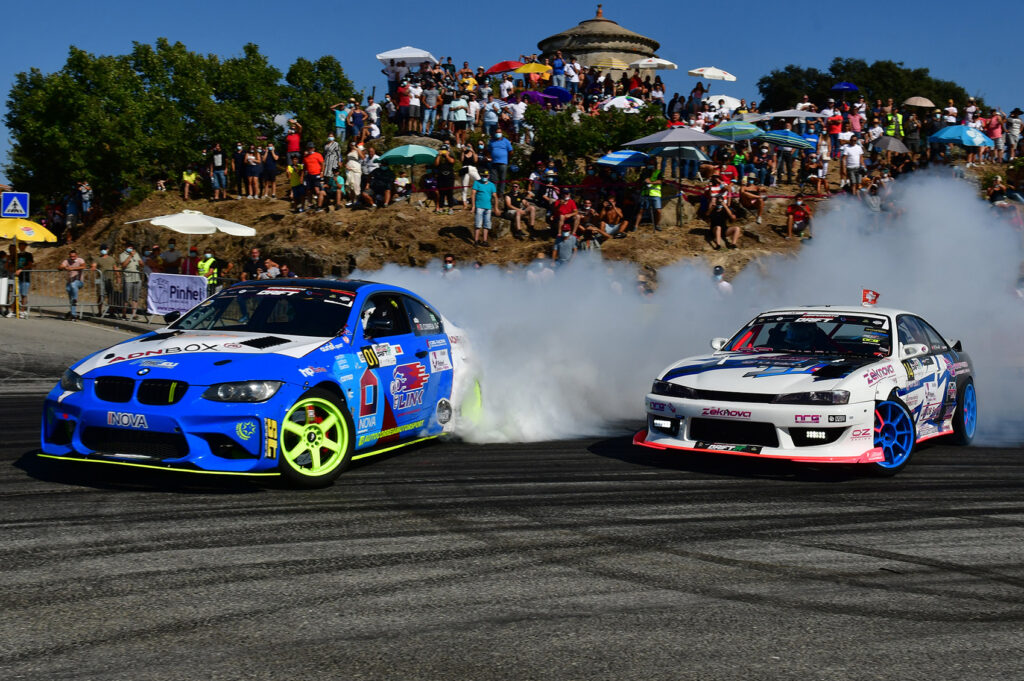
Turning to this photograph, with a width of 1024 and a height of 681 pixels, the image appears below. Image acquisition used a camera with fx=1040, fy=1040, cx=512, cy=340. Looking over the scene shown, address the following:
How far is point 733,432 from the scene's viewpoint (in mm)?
8148

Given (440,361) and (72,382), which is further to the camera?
(440,361)

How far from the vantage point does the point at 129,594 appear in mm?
4602

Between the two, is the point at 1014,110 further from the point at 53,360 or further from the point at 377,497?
the point at 377,497

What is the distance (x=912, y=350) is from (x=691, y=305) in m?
5.78

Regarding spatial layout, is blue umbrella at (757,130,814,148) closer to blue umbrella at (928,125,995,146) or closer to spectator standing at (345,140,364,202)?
blue umbrella at (928,125,995,146)

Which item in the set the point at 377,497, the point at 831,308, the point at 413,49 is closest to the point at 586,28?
the point at 413,49

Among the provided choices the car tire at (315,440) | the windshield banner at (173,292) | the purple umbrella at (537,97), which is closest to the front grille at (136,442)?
the car tire at (315,440)

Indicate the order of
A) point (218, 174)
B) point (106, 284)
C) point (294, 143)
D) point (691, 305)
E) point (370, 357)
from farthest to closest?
point (218, 174)
point (294, 143)
point (106, 284)
point (691, 305)
point (370, 357)

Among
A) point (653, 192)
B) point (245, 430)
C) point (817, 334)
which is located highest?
point (653, 192)

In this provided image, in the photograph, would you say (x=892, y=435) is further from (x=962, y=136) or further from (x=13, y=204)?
(x=962, y=136)

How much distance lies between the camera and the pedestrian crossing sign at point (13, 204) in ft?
69.6

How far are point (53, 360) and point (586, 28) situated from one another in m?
40.3

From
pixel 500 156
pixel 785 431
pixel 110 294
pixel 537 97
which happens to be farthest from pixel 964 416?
pixel 537 97

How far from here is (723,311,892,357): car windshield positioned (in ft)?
29.9
